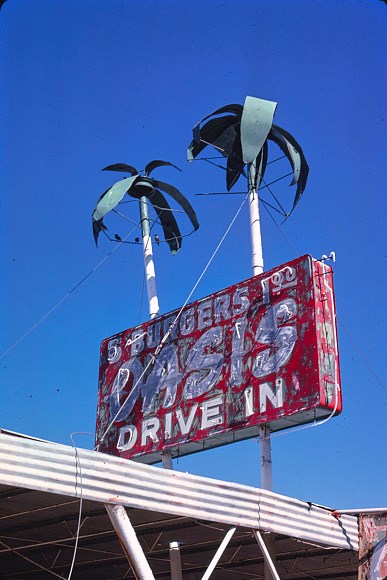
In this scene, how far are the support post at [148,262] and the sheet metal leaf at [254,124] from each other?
4474 millimetres

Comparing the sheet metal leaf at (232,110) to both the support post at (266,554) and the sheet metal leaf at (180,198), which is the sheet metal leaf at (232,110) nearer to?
the sheet metal leaf at (180,198)

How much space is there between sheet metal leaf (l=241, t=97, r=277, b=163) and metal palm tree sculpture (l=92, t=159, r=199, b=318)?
3553mm

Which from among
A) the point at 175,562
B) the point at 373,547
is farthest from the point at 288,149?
the point at 175,562

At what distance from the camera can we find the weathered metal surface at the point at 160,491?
13148mm

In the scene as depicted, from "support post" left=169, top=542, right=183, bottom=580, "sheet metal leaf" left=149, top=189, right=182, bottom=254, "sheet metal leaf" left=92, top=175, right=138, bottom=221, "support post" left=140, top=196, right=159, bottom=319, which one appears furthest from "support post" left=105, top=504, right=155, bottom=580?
"sheet metal leaf" left=149, top=189, right=182, bottom=254

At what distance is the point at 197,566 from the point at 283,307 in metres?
6.00

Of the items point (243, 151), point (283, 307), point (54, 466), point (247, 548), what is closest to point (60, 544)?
point (247, 548)

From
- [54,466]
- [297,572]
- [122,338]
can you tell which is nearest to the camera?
[54,466]

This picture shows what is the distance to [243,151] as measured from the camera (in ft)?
79.3

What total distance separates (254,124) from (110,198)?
4805 millimetres

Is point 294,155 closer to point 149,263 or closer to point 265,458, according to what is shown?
point 149,263

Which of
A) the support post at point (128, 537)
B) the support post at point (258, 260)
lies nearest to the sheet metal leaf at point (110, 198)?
the support post at point (258, 260)

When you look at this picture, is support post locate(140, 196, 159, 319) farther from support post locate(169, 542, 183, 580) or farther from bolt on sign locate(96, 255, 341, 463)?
support post locate(169, 542, 183, 580)

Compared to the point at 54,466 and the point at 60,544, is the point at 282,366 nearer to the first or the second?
the point at 60,544
